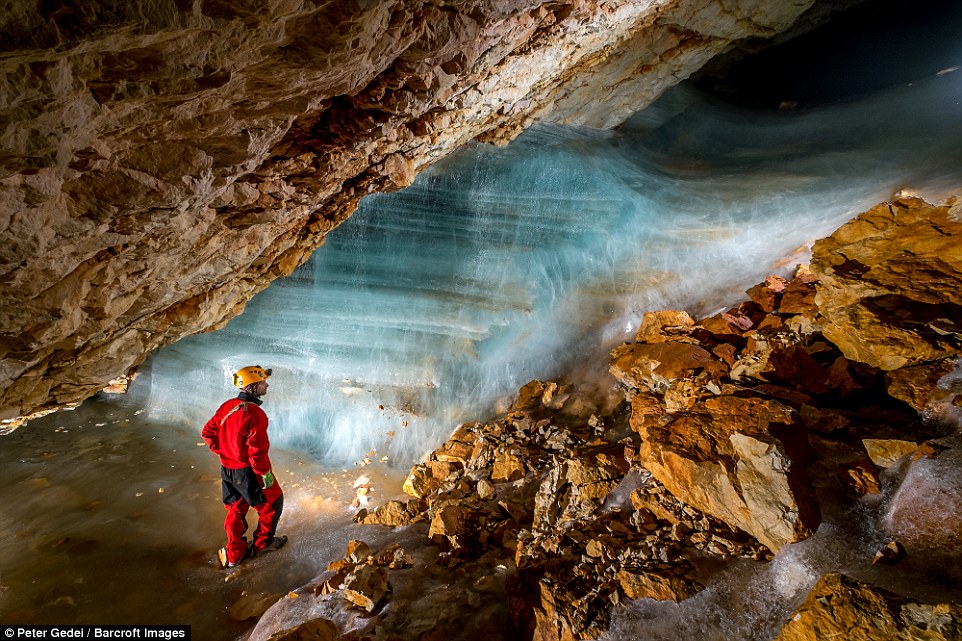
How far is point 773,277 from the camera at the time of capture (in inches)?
188

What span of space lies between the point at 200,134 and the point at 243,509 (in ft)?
10.6

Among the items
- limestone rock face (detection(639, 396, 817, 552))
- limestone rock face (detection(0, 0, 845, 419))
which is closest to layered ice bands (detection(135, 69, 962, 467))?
limestone rock face (detection(0, 0, 845, 419))

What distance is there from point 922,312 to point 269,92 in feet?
15.0

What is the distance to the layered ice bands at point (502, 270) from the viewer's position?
573 cm

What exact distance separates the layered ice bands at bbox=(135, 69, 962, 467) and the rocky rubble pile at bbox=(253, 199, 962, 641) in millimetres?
1188

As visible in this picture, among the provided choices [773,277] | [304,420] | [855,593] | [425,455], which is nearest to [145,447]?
[304,420]

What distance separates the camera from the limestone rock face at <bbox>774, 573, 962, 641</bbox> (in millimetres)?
1523

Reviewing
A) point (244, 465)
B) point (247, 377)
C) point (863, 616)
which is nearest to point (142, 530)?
point (244, 465)

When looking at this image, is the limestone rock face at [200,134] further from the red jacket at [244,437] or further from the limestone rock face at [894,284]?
the limestone rock face at [894,284]

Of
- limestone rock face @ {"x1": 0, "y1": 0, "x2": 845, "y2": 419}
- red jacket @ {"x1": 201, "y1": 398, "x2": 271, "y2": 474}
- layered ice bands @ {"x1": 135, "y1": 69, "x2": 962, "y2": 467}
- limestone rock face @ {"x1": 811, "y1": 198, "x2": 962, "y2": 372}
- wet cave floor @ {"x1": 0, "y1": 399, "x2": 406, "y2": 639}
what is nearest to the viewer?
limestone rock face @ {"x1": 0, "y1": 0, "x2": 845, "y2": 419}

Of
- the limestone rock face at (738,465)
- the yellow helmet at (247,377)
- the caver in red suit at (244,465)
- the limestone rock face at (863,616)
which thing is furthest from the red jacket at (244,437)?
the limestone rock face at (863,616)

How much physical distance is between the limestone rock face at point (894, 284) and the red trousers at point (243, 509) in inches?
194

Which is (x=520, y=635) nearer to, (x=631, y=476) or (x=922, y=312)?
(x=631, y=476)

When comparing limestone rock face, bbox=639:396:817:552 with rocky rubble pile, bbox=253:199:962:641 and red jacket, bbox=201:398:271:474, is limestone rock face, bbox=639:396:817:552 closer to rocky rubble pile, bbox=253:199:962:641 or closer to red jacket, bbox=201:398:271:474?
rocky rubble pile, bbox=253:199:962:641
